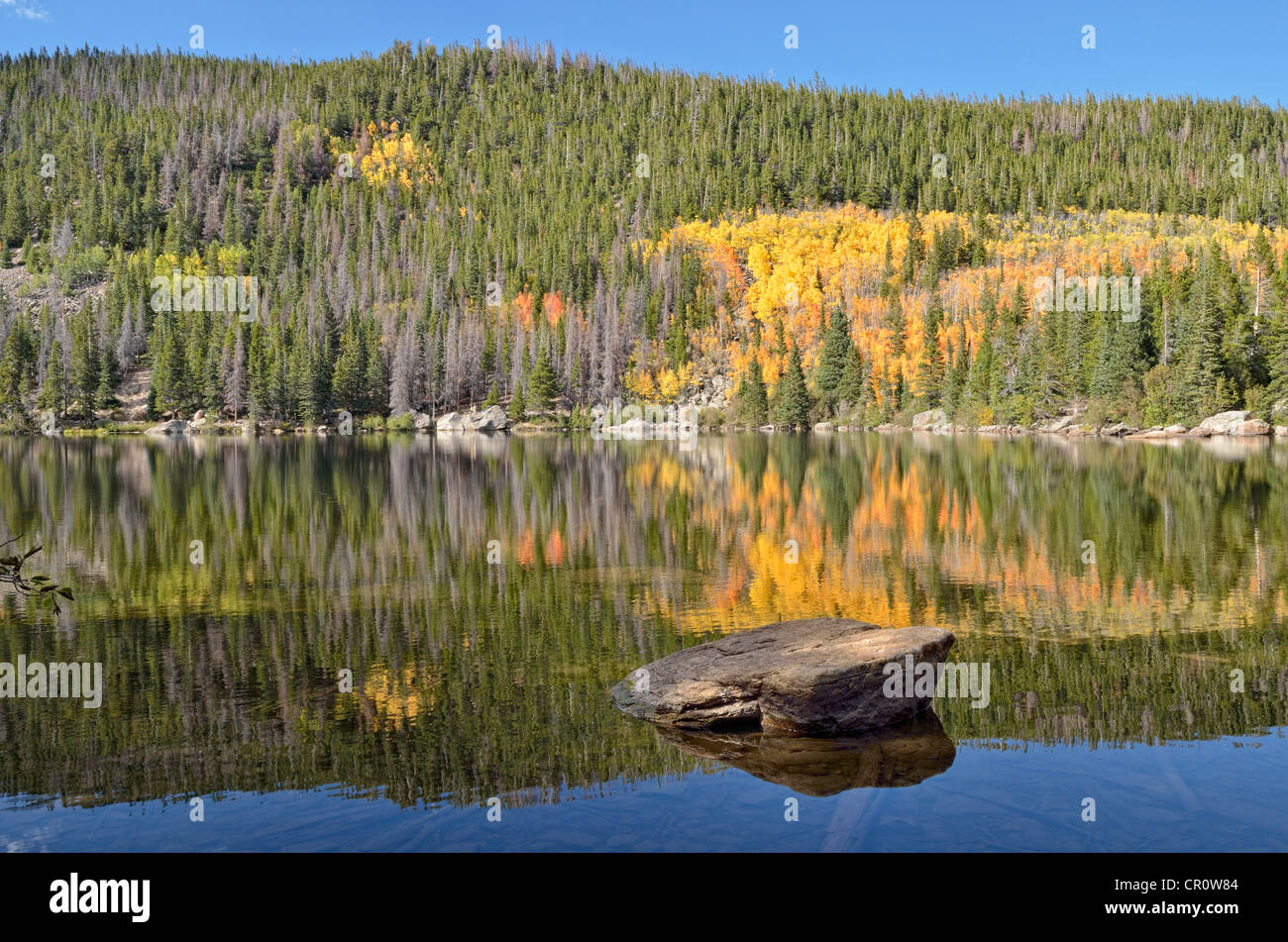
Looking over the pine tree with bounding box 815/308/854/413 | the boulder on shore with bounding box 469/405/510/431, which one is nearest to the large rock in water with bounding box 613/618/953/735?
the pine tree with bounding box 815/308/854/413

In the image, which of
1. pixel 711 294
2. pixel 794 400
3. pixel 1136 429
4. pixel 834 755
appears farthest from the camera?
pixel 711 294

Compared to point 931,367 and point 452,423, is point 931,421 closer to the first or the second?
point 931,367

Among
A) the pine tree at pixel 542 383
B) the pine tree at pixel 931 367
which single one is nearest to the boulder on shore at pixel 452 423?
the pine tree at pixel 542 383

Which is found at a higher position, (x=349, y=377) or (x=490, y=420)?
(x=349, y=377)

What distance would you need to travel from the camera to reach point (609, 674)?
15.2m

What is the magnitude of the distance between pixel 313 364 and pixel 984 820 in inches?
5062

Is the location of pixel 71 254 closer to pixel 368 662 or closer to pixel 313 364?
pixel 313 364

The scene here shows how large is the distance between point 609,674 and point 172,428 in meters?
124

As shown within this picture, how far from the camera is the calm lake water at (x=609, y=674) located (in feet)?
33.0

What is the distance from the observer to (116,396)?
133875mm

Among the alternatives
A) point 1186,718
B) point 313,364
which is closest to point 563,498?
point 1186,718

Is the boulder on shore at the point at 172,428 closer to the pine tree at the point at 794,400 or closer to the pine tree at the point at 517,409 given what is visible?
the pine tree at the point at 517,409

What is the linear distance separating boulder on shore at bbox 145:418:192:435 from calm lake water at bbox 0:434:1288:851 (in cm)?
9673

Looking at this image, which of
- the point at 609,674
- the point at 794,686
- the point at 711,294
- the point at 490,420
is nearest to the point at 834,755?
the point at 794,686
